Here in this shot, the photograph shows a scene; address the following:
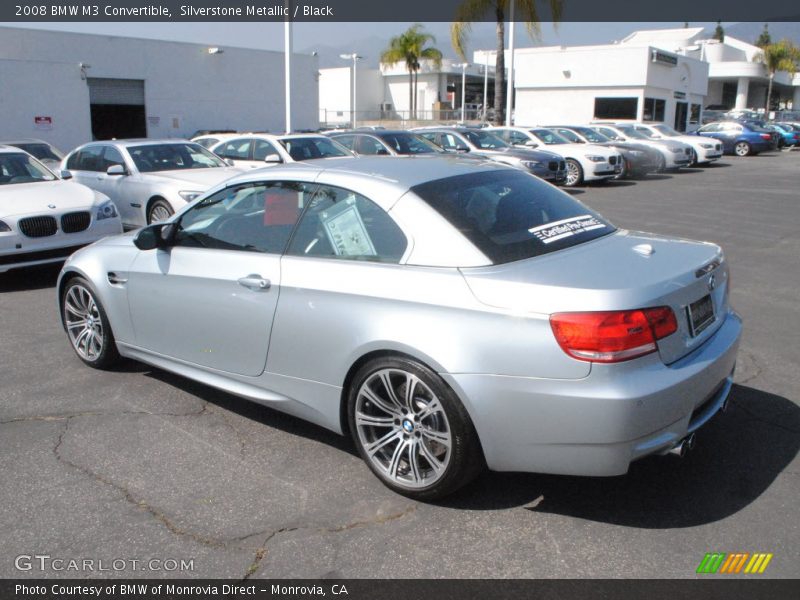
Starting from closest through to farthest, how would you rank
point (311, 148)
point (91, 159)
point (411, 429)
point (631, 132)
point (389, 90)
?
point (411, 429) < point (91, 159) < point (311, 148) < point (631, 132) < point (389, 90)

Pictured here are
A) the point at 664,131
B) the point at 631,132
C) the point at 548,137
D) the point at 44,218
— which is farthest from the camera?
the point at 664,131

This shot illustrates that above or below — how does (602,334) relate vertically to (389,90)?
below

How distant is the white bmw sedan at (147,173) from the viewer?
408 inches

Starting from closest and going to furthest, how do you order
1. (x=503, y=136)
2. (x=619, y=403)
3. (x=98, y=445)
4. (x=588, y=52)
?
1. (x=619, y=403)
2. (x=98, y=445)
3. (x=503, y=136)
4. (x=588, y=52)

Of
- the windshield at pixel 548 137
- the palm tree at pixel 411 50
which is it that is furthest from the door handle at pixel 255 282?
the palm tree at pixel 411 50

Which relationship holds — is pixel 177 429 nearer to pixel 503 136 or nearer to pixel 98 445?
pixel 98 445

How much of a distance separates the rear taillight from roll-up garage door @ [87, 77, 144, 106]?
108 feet

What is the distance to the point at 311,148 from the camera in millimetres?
13555

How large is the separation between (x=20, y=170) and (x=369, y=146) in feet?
24.7

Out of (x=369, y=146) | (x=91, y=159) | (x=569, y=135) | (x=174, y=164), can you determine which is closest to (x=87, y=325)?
(x=174, y=164)

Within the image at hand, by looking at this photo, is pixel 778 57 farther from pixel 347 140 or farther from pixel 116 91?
pixel 347 140

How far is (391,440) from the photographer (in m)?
3.70

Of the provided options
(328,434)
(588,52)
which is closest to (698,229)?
(328,434)

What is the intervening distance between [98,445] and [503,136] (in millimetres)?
17867
